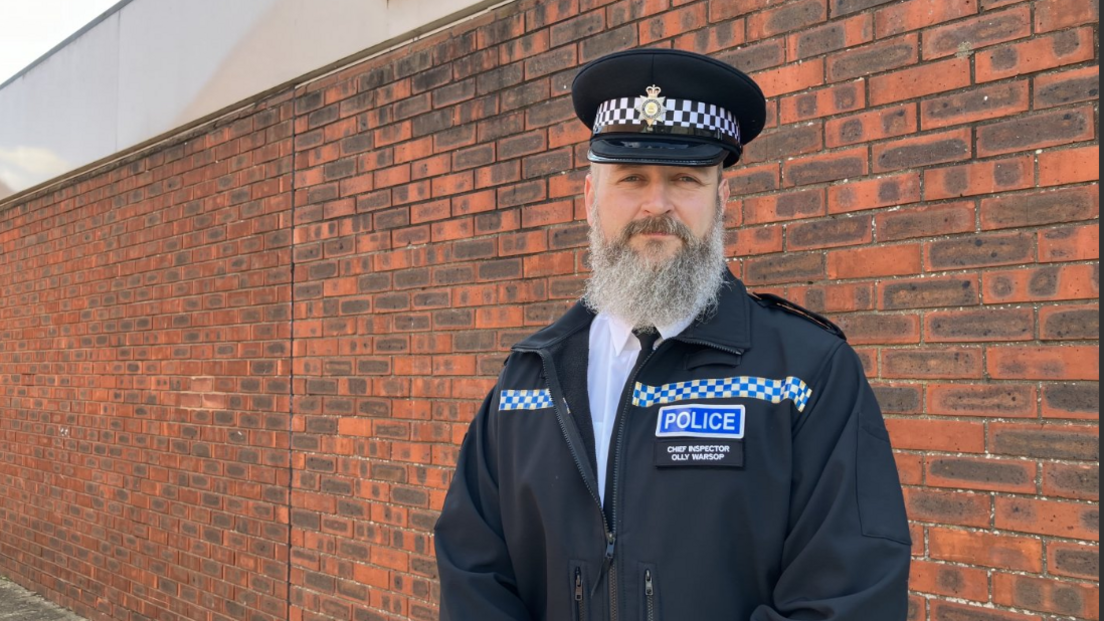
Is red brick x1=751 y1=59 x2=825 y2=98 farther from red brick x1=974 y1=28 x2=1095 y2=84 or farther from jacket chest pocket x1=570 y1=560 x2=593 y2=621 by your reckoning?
jacket chest pocket x1=570 y1=560 x2=593 y2=621

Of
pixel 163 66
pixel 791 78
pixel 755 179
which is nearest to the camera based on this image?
pixel 791 78

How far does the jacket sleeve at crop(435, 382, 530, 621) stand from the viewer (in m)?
1.94

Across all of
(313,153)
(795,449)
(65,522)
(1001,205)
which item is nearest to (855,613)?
(795,449)

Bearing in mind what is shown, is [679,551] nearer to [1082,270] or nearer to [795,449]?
[795,449]

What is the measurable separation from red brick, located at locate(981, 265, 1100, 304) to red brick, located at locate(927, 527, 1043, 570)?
59 centimetres

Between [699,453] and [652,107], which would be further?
[652,107]

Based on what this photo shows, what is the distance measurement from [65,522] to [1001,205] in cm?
682

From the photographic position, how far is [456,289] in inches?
156

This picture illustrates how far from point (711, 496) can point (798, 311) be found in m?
0.44

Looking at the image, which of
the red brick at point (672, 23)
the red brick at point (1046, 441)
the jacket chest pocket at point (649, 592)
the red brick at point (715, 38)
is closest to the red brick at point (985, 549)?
the red brick at point (1046, 441)

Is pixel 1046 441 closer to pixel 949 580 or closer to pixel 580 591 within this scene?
pixel 949 580

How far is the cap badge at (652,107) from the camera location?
6.34ft

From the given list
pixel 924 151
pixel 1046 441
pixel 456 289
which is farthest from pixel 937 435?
pixel 456 289

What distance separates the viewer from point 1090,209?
2.22 meters
